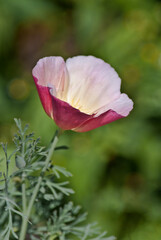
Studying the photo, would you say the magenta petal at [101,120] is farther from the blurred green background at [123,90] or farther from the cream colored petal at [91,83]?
the blurred green background at [123,90]

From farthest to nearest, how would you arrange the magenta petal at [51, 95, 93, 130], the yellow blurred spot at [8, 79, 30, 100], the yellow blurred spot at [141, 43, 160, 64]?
1. the yellow blurred spot at [8, 79, 30, 100]
2. the yellow blurred spot at [141, 43, 160, 64]
3. the magenta petal at [51, 95, 93, 130]

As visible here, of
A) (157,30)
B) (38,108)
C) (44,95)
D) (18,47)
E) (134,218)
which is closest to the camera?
(44,95)

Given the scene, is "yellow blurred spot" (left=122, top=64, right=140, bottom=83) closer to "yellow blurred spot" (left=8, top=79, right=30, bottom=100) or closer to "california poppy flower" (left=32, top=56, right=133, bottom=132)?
"yellow blurred spot" (left=8, top=79, right=30, bottom=100)

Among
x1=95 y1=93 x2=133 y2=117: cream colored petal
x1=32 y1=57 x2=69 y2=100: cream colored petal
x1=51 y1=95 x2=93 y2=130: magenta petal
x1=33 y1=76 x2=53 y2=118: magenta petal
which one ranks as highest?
x1=32 y1=57 x2=69 y2=100: cream colored petal

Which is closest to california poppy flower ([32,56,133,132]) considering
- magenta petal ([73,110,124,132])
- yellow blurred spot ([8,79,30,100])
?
magenta petal ([73,110,124,132])

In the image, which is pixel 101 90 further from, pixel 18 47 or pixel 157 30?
pixel 18 47

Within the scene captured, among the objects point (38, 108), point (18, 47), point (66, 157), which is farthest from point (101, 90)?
point (18, 47)

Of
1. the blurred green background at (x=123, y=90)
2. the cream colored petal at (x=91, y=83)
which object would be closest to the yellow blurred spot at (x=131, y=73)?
the blurred green background at (x=123, y=90)

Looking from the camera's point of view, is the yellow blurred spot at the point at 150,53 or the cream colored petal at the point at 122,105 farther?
the yellow blurred spot at the point at 150,53
